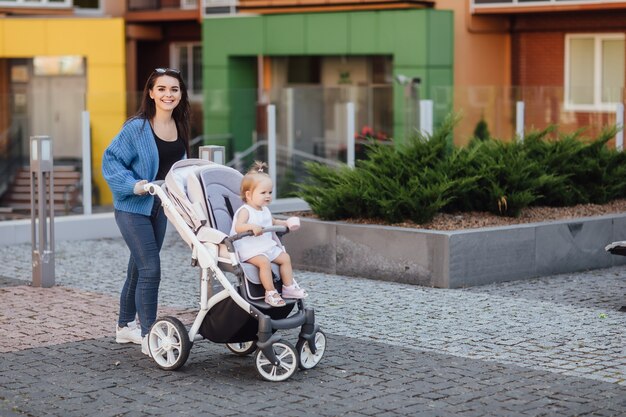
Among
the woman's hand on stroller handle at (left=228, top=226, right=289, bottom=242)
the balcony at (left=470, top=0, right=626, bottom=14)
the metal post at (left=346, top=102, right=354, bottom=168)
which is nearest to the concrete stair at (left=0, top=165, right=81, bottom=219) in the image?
the metal post at (left=346, top=102, right=354, bottom=168)

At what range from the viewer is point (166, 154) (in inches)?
369

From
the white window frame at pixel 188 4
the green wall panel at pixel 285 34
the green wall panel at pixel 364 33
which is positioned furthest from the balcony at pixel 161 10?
the green wall panel at pixel 364 33

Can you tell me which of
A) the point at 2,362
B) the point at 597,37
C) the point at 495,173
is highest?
the point at 597,37

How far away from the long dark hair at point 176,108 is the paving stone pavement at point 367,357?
1.55m

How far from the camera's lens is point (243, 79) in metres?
35.2

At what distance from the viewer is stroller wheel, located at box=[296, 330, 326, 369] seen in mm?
8578

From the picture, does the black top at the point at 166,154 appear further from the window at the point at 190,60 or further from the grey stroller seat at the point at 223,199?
the window at the point at 190,60

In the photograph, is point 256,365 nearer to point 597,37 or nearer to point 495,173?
point 495,173

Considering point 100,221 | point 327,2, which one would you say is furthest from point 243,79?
point 100,221

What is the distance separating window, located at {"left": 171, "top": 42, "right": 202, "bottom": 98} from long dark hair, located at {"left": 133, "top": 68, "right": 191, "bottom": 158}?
30338mm

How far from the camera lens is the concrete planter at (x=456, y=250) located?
12.4m

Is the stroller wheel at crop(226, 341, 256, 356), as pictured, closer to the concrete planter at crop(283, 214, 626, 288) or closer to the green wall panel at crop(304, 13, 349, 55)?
the concrete planter at crop(283, 214, 626, 288)

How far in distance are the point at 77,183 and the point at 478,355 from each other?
11.5m

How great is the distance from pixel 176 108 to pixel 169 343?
176 centimetres
